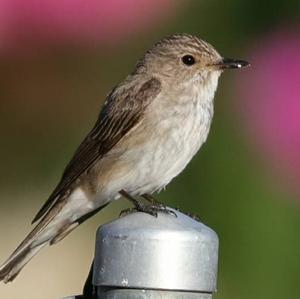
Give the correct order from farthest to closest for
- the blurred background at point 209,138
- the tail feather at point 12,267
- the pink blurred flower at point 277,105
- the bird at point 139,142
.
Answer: the pink blurred flower at point 277,105 < the blurred background at point 209,138 < the bird at point 139,142 < the tail feather at point 12,267

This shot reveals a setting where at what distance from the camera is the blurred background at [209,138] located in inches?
257

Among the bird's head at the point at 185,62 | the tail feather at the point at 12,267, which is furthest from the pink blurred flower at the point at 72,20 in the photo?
the tail feather at the point at 12,267

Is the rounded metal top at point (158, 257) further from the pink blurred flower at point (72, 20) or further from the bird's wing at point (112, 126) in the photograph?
the pink blurred flower at point (72, 20)

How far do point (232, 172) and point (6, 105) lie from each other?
2.17m

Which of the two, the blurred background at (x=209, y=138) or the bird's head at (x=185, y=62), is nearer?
the bird's head at (x=185, y=62)

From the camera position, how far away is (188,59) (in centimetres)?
554

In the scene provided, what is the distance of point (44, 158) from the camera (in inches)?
318

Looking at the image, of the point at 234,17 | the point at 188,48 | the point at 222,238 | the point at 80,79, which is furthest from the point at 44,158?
the point at 188,48

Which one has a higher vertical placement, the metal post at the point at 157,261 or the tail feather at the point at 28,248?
the metal post at the point at 157,261

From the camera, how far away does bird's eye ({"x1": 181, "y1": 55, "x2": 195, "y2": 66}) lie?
552 centimetres

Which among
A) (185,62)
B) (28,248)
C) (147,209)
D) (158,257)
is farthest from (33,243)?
(158,257)

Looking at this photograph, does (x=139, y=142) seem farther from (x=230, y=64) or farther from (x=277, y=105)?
(x=277, y=105)

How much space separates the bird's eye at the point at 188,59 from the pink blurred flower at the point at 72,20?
5.78 feet

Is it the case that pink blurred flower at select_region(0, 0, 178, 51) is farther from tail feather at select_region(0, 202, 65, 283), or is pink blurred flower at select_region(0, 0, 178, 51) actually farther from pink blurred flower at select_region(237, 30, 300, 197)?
tail feather at select_region(0, 202, 65, 283)
